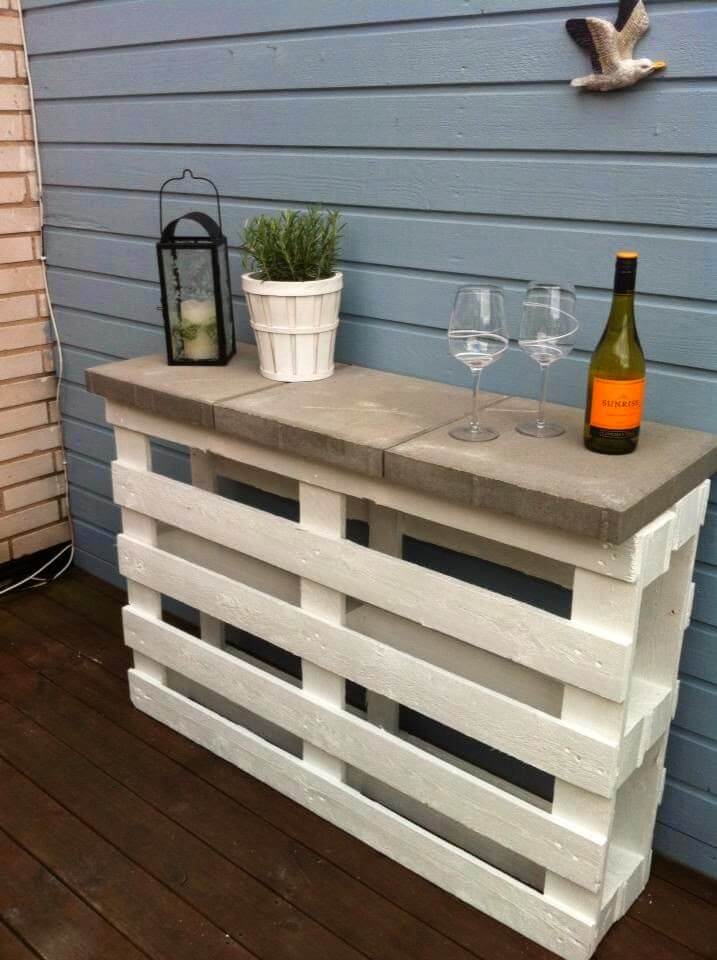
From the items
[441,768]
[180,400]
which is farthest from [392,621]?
[180,400]

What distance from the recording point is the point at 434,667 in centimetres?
174

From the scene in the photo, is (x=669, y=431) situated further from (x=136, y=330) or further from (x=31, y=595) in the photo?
(x=31, y=595)

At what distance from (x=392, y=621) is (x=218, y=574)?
1.41 feet

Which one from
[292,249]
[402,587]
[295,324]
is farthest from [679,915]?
[292,249]

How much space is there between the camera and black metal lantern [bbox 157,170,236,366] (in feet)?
6.84

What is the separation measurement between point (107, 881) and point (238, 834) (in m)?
0.27

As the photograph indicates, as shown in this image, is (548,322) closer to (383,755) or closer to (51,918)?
(383,755)

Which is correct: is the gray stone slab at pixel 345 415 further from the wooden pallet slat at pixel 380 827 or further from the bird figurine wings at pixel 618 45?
the wooden pallet slat at pixel 380 827

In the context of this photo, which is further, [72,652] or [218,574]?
[72,652]

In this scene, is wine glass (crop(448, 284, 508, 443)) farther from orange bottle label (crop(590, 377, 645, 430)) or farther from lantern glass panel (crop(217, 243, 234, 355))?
lantern glass panel (crop(217, 243, 234, 355))

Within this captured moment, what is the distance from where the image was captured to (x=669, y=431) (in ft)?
5.54

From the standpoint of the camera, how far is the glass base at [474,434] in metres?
1.66

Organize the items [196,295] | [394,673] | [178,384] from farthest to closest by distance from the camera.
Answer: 1. [196,295]
2. [178,384]
3. [394,673]

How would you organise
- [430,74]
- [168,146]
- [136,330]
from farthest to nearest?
[136,330], [168,146], [430,74]
